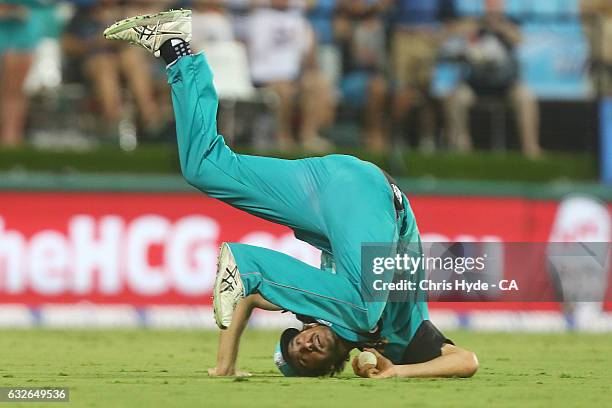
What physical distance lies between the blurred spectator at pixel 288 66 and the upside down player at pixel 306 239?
241 inches

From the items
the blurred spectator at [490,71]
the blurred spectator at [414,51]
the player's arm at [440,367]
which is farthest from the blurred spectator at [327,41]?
the player's arm at [440,367]

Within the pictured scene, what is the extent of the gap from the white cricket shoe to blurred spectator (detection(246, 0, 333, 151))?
603 cm

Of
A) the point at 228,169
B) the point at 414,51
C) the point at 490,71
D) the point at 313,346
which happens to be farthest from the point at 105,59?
the point at 313,346

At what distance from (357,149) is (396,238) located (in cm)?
732

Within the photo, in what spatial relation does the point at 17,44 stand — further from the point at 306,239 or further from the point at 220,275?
the point at 220,275

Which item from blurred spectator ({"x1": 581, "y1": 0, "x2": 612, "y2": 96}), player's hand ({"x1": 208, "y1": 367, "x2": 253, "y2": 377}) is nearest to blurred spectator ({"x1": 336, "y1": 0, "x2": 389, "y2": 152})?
blurred spectator ({"x1": 581, "y1": 0, "x2": 612, "y2": 96})

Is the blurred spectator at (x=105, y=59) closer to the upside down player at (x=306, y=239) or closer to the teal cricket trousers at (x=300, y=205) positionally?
the upside down player at (x=306, y=239)

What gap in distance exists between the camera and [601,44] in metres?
16.9

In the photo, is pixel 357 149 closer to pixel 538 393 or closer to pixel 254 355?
pixel 254 355

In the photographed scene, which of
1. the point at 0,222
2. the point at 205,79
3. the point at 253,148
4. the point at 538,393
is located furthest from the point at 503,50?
the point at 538,393

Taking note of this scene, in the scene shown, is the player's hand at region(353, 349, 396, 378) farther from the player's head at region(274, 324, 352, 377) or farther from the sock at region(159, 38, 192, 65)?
the sock at region(159, 38, 192, 65)

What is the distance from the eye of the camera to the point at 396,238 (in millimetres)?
9016

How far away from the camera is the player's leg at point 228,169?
9.41m

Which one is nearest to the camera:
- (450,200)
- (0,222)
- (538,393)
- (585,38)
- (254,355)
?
(538,393)
